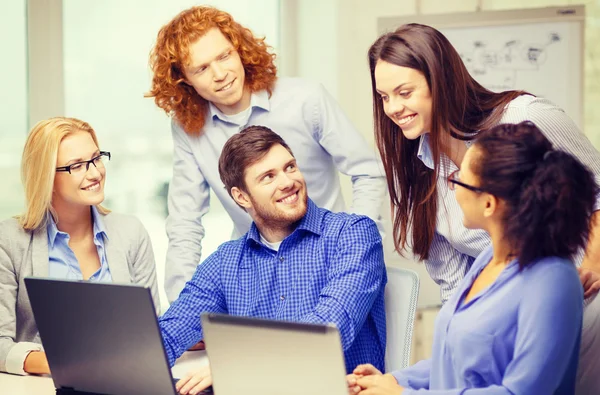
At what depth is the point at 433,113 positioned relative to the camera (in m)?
1.78

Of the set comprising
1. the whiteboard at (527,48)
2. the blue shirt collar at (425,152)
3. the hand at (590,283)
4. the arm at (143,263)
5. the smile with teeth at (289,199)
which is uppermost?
the whiteboard at (527,48)

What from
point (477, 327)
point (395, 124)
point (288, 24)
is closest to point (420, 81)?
point (395, 124)

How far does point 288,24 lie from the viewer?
164 inches

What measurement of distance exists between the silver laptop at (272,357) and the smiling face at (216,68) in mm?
1199

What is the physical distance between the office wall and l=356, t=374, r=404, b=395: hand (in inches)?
92.0

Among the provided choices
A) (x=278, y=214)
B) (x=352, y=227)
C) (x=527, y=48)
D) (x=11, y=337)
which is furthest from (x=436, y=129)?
(x=527, y=48)

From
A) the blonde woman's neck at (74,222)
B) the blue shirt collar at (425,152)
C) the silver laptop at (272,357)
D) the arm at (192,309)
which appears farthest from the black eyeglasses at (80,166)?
the silver laptop at (272,357)

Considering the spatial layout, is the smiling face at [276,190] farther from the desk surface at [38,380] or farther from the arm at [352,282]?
the desk surface at [38,380]

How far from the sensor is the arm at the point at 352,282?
1823mm

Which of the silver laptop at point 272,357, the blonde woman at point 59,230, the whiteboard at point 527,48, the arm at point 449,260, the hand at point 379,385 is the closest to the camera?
the silver laptop at point 272,357

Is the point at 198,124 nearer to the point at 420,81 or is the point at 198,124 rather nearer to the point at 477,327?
the point at 420,81

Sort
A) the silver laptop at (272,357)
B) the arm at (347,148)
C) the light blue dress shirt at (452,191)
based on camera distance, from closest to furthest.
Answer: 1. the silver laptop at (272,357)
2. the light blue dress shirt at (452,191)
3. the arm at (347,148)

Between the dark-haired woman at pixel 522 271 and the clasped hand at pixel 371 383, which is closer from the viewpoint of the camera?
the dark-haired woman at pixel 522 271

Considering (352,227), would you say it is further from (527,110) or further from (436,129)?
(527,110)
